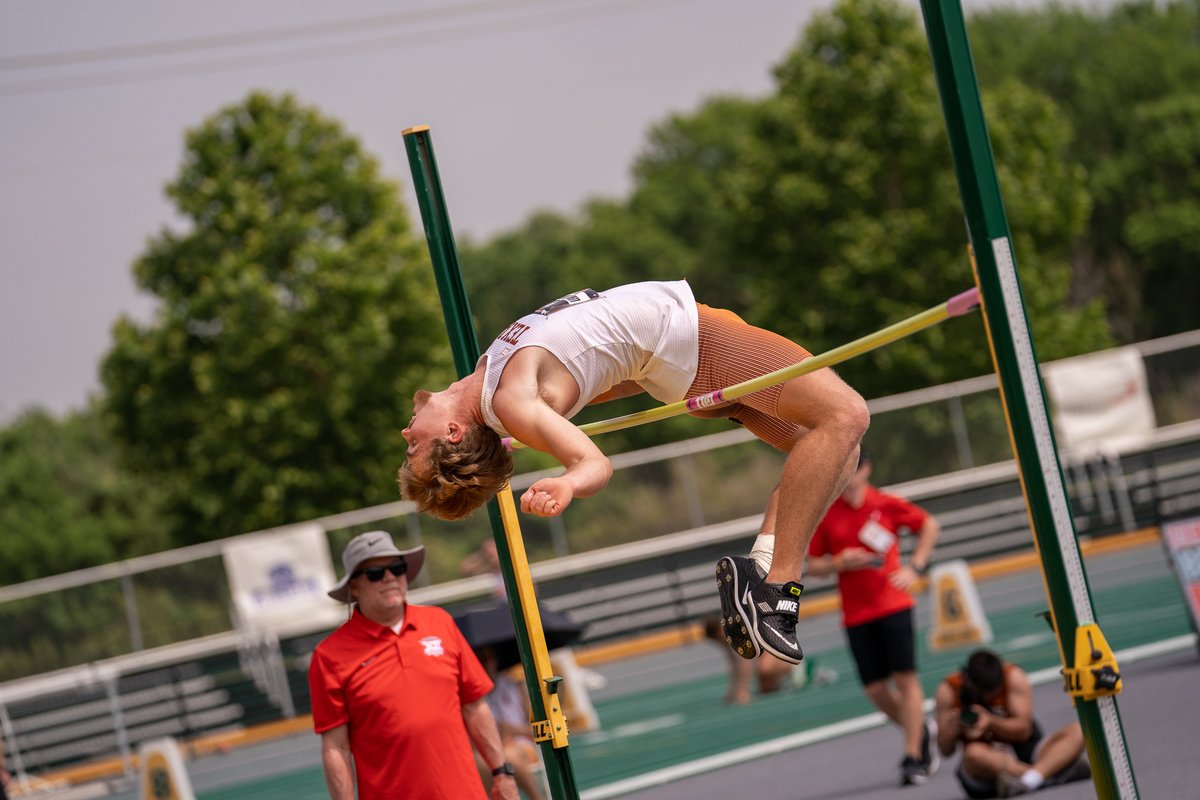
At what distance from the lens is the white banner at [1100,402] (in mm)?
18953

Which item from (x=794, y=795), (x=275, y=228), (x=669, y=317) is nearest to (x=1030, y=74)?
(x=275, y=228)

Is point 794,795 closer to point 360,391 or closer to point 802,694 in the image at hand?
point 802,694

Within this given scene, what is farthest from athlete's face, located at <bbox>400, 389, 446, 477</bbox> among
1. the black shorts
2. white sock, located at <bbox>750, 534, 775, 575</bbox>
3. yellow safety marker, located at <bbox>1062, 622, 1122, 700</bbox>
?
the black shorts

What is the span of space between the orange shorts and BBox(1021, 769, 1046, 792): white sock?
13.4 ft

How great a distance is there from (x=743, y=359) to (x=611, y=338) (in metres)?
0.46

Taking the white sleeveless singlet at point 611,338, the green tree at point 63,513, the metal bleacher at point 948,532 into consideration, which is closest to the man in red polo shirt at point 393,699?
the white sleeveless singlet at point 611,338

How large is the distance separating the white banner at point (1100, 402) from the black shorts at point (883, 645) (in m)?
10.7

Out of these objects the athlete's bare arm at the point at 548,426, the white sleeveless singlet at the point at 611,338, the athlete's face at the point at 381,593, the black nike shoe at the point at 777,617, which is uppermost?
the white sleeveless singlet at the point at 611,338

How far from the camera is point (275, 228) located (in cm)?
Answer: 2902

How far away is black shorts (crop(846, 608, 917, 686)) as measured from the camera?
903 centimetres

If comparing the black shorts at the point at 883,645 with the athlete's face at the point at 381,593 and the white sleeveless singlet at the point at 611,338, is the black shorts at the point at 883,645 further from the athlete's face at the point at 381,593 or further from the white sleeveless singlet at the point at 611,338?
the white sleeveless singlet at the point at 611,338

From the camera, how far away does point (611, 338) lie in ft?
15.1

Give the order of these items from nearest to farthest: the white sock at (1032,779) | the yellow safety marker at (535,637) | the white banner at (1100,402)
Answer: the yellow safety marker at (535,637), the white sock at (1032,779), the white banner at (1100,402)

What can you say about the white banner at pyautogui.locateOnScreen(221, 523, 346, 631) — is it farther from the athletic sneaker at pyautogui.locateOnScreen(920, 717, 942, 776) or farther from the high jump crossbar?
the high jump crossbar
